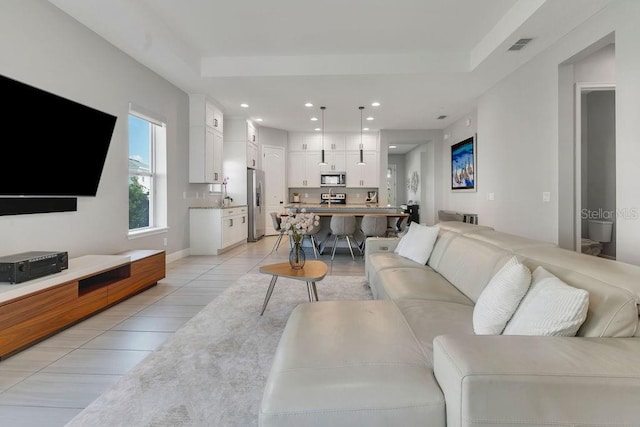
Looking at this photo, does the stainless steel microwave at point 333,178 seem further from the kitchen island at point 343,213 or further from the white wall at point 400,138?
the kitchen island at point 343,213

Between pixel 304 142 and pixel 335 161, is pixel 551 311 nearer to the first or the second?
pixel 335 161

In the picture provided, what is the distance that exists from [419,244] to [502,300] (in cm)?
177

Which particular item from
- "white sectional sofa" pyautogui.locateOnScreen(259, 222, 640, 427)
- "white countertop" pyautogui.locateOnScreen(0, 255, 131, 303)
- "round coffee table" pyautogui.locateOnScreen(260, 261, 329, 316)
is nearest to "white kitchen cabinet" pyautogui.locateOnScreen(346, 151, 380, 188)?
"round coffee table" pyautogui.locateOnScreen(260, 261, 329, 316)

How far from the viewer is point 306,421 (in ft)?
3.29

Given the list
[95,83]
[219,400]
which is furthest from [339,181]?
[219,400]

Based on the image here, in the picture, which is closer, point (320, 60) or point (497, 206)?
point (320, 60)

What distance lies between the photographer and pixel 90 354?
214 cm

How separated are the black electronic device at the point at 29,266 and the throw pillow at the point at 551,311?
2.98 meters

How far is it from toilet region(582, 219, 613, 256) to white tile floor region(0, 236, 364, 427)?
4691mm

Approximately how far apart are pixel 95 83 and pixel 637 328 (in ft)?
15.3

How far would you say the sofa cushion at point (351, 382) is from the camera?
101 centimetres

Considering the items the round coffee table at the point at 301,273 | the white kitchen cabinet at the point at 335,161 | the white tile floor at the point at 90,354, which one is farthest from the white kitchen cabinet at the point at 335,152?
the round coffee table at the point at 301,273

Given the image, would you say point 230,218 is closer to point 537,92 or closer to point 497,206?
point 497,206

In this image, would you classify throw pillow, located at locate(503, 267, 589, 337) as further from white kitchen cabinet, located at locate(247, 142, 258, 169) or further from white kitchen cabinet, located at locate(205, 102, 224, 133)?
white kitchen cabinet, located at locate(247, 142, 258, 169)
